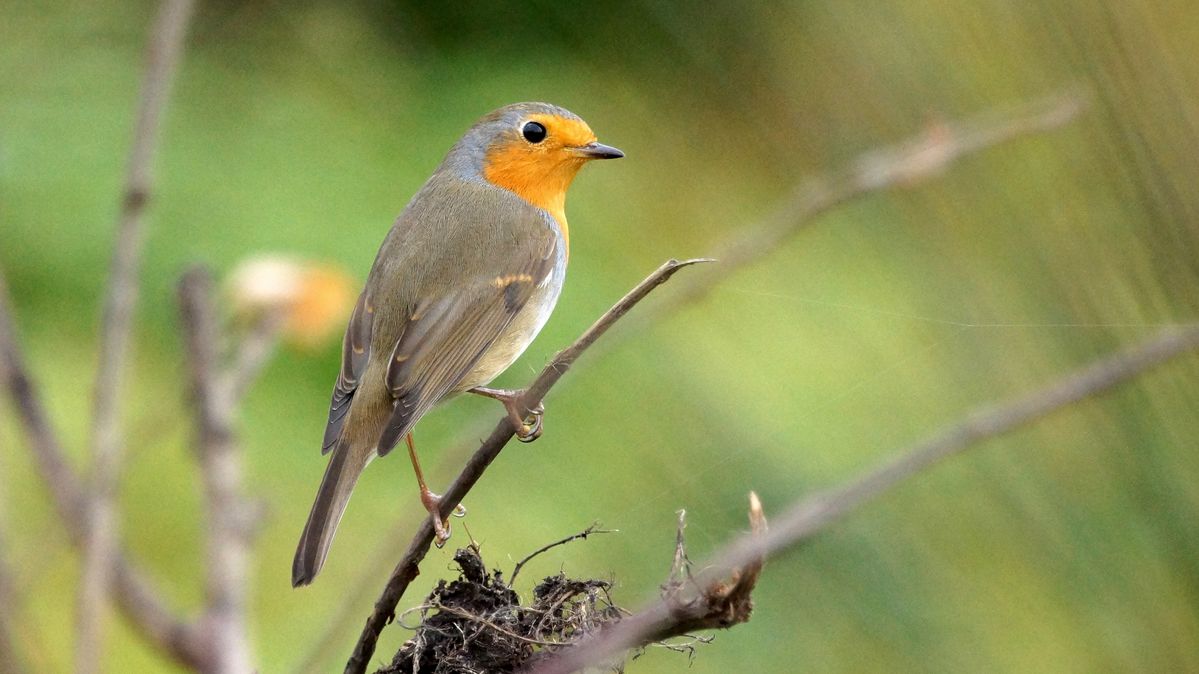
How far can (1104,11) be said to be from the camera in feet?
3.47

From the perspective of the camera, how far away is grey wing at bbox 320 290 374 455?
1.75 metres

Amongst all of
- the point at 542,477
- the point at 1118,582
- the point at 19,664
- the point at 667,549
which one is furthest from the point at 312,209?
the point at 1118,582

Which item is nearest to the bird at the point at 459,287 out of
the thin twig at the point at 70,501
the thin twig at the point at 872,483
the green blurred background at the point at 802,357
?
the green blurred background at the point at 802,357

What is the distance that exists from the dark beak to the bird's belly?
0.20 meters

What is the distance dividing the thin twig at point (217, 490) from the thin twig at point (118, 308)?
Result: 0.26m

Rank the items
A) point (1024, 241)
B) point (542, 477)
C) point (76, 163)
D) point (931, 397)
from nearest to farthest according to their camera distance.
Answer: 1. point (1024, 241)
2. point (931, 397)
3. point (542, 477)
4. point (76, 163)

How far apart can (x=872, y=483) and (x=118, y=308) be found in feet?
3.09

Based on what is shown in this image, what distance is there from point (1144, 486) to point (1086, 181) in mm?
284

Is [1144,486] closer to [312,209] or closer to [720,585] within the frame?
[720,585]

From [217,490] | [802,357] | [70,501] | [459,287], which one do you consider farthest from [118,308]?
[802,357]

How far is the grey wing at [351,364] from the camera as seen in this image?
1.75 m

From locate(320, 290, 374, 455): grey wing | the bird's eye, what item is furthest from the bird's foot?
the bird's eye

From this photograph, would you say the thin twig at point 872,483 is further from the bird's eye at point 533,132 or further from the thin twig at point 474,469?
the bird's eye at point 533,132

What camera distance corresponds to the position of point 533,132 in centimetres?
223
